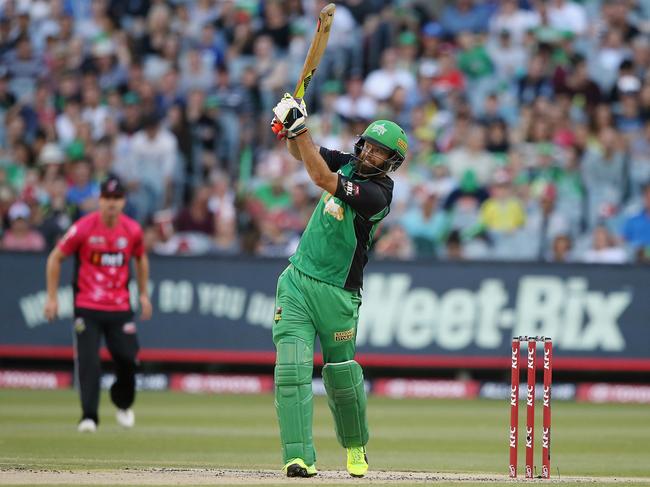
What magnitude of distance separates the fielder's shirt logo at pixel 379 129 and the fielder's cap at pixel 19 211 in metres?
10.4

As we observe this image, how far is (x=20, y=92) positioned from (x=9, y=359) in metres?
5.01

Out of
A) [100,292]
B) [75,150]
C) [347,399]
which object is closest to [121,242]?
[100,292]

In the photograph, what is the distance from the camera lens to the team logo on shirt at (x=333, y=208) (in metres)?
8.24

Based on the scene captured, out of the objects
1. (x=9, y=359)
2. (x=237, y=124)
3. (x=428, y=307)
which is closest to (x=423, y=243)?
(x=428, y=307)

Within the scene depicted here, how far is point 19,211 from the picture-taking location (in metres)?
18.0

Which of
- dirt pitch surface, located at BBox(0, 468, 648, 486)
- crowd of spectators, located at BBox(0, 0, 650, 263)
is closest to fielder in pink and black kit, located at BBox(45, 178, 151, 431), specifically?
dirt pitch surface, located at BBox(0, 468, 648, 486)

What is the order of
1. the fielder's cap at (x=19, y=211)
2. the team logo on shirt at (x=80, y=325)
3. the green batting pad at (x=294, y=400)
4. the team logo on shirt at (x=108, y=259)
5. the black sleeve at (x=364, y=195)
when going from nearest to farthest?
the black sleeve at (x=364, y=195) < the green batting pad at (x=294, y=400) < the team logo on shirt at (x=80, y=325) < the team logo on shirt at (x=108, y=259) < the fielder's cap at (x=19, y=211)

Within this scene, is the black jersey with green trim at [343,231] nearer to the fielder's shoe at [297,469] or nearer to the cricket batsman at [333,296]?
the cricket batsman at [333,296]

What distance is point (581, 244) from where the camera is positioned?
17.8 m

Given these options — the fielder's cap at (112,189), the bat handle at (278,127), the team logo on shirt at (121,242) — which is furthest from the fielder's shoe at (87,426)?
the bat handle at (278,127)

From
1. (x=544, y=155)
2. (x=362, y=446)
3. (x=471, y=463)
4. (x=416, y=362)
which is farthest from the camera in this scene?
(x=544, y=155)

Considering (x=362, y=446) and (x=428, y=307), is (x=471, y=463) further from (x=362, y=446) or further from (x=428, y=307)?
(x=428, y=307)

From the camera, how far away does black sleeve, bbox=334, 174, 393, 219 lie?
318 inches

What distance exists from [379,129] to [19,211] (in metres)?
10.6
